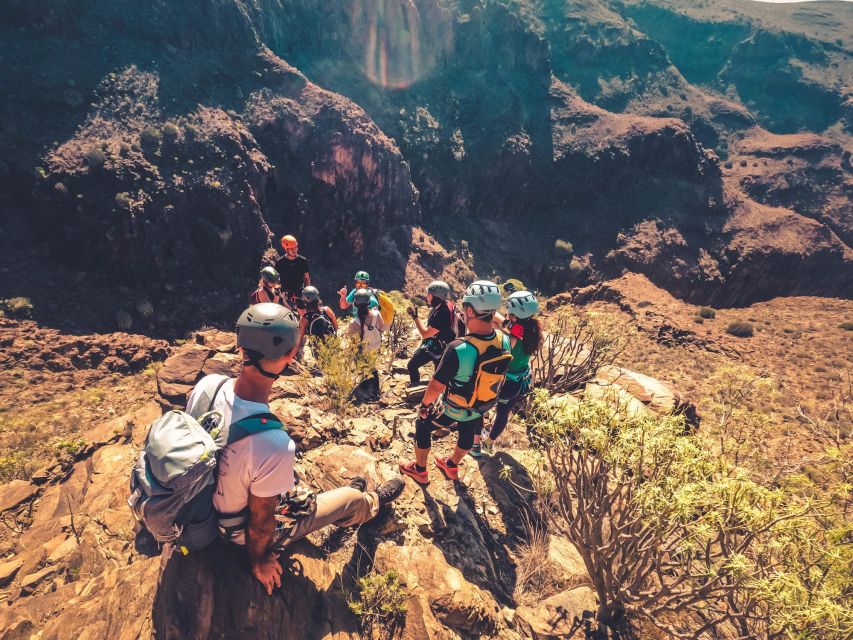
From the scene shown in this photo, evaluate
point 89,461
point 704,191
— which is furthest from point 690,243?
point 89,461

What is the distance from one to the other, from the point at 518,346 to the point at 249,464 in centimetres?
377

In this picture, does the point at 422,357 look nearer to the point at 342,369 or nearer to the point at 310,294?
the point at 342,369

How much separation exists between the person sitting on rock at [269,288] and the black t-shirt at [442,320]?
11.3 feet

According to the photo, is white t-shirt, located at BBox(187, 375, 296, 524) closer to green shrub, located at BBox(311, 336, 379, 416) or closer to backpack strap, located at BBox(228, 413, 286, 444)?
backpack strap, located at BBox(228, 413, 286, 444)

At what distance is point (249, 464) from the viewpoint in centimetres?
229

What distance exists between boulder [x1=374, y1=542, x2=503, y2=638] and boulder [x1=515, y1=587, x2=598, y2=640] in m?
0.25

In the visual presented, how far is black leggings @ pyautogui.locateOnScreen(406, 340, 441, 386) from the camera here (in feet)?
21.7

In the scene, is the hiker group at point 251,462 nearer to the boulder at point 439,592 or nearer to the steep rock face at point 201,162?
the boulder at point 439,592

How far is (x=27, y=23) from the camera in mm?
17172

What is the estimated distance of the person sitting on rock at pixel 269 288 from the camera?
25.0 feet

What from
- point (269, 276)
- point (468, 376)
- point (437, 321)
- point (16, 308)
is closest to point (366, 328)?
point (437, 321)

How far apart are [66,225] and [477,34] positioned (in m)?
42.4

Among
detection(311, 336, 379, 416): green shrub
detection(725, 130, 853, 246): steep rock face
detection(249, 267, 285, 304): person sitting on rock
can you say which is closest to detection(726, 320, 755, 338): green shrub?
detection(311, 336, 379, 416): green shrub

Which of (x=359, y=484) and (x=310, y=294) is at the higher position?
(x=359, y=484)
